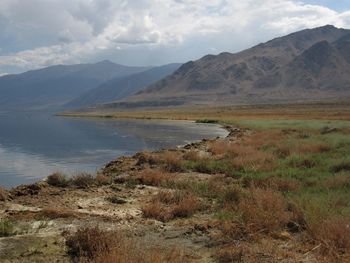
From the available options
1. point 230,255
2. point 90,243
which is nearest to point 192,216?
point 230,255

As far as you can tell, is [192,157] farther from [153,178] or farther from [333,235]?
[333,235]

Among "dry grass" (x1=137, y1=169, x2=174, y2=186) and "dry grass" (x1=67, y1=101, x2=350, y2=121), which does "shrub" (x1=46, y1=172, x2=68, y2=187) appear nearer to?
"dry grass" (x1=137, y1=169, x2=174, y2=186)

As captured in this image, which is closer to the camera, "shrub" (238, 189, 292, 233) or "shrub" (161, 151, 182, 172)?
"shrub" (238, 189, 292, 233)

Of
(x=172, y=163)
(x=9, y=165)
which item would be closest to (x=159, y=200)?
(x=172, y=163)

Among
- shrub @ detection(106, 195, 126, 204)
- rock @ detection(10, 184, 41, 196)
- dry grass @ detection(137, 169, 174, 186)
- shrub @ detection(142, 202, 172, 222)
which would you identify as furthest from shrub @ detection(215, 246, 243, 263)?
dry grass @ detection(137, 169, 174, 186)

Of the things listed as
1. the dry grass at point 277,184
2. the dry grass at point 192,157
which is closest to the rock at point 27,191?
the dry grass at point 277,184

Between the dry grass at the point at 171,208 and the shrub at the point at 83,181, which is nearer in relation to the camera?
the dry grass at the point at 171,208

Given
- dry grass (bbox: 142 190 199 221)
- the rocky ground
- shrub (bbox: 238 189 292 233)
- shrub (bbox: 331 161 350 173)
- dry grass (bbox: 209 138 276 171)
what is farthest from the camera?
dry grass (bbox: 209 138 276 171)

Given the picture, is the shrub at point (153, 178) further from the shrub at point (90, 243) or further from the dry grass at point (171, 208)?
the shrub at point (90, 243)

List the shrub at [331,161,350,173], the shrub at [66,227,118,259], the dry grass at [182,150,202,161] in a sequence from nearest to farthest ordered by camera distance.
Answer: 1. the shrub at [66,227,118,259]
2. the shrub at [331,161,350,173]
3. the dry grass at [182,150,202,161]

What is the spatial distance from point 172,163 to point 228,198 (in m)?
8.77

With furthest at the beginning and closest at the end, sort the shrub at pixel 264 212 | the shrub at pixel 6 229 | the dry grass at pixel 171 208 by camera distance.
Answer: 1. the dry grass at pixel 171 208
2. the shrub at pixel 264 212
3. the shrub at pixel 6 229

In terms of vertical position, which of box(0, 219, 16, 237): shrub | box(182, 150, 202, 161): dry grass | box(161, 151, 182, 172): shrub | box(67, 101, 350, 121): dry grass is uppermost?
box(0, 219, 16, 237): shrub

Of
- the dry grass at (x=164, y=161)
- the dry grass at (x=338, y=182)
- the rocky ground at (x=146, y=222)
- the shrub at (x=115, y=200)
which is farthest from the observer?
the dry grass at (x=164, y=161)
